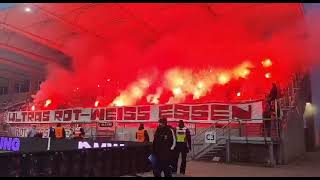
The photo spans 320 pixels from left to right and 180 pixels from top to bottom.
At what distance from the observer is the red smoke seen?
78.0 ft

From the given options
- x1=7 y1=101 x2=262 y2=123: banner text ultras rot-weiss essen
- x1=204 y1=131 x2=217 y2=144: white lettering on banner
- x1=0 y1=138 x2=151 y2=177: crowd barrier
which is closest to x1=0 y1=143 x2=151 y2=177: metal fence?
x1=0 y1=138 x2=151 y2=177: crowd barrier

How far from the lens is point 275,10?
75.6 feet

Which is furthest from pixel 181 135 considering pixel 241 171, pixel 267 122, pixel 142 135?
pixel 267 122

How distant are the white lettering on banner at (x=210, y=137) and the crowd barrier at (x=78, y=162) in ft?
15.6

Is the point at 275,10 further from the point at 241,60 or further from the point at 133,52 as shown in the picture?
the point at 133,52

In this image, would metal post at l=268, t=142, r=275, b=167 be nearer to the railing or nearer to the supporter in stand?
the railing

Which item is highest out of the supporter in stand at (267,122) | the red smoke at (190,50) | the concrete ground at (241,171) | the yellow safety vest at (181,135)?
the red smoke at (190,50)

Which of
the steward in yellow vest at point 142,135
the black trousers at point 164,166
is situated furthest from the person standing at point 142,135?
the black trousers at point 164,166

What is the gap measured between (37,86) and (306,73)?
35.6m

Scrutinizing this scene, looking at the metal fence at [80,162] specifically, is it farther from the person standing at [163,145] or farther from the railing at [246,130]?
the railing at [246,130]

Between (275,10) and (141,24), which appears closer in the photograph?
(275,10)

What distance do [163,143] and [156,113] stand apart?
11.2 m

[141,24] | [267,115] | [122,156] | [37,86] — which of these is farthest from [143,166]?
[37,86]

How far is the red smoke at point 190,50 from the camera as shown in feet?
78.0
